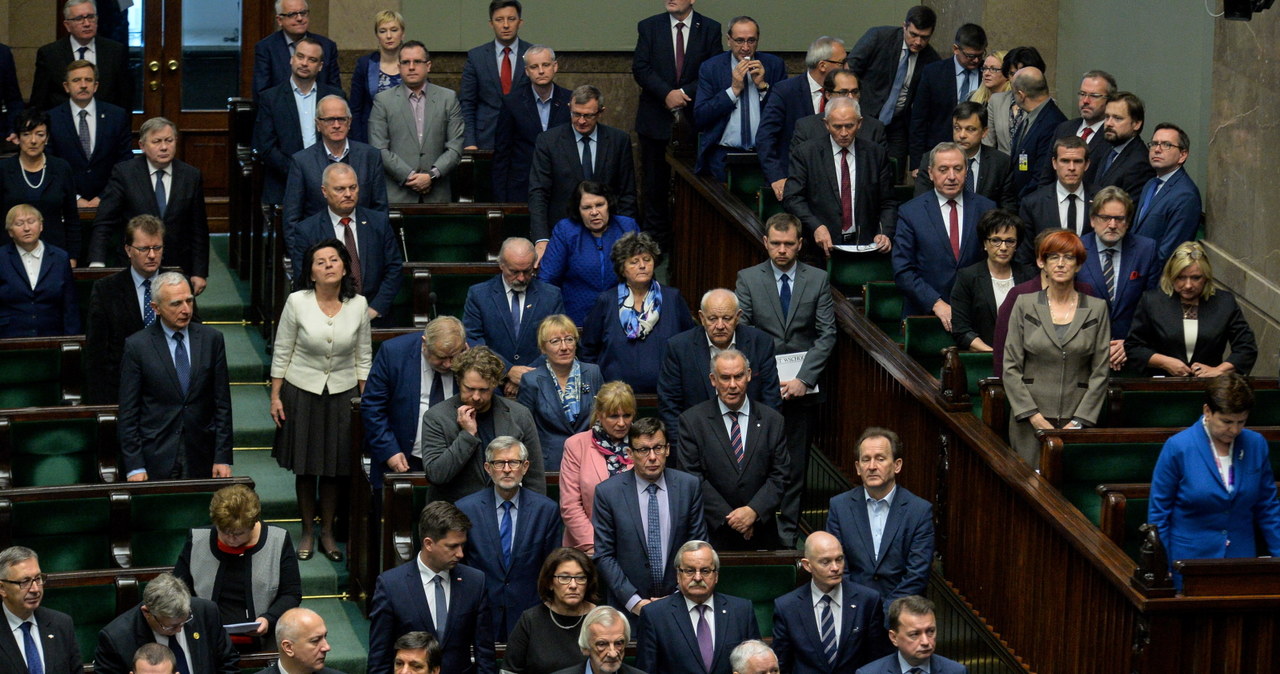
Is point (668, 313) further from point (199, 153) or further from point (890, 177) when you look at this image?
point (199, 153)

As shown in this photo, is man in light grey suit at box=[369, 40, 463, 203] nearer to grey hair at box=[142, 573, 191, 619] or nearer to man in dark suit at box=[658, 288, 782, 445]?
man in dark suit at box=[658, 288, 782, 445]

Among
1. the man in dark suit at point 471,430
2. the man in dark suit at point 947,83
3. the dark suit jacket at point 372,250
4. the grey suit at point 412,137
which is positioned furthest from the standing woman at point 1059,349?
the grey suit at point 412,137

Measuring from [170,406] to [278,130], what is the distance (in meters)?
2.30

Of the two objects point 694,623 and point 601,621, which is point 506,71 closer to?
point 694,623

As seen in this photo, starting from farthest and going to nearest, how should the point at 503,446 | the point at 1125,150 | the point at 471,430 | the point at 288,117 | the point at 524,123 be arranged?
the point at 524,123 → the point at 288,117 → the point at 1125,150 → the point at 471,430 → the point at 503,446

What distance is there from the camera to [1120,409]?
6.90 meters

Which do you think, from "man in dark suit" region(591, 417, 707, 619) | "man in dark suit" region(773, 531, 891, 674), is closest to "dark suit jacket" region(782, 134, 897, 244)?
"man in dark suit" region(591, 417, 707, 619)

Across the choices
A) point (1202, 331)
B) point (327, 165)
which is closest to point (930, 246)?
point (1202, 331)

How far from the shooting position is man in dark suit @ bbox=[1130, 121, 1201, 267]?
25.3 feet

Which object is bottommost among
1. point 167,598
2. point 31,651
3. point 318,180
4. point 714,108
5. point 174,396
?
point 31,651

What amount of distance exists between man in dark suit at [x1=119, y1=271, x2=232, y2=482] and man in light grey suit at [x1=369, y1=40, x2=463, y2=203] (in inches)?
83.6

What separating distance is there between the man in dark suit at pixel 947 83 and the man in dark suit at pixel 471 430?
3.71 m

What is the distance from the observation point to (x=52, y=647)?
5.80 m

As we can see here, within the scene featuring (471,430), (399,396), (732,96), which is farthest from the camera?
(732,96)
